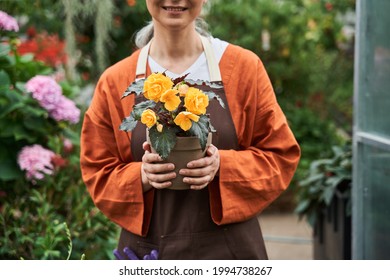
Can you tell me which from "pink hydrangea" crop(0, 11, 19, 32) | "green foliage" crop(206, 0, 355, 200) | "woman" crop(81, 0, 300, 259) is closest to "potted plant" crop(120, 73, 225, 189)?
"woman" crop(81, 0, 300, 259)

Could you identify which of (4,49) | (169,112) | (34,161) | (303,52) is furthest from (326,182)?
(303,52)

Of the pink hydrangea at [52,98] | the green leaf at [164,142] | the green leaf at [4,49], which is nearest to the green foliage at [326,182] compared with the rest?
the pink hydrangea at [52,98]

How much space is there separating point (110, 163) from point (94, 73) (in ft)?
14.0

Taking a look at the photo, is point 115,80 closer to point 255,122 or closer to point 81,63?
point 255,122

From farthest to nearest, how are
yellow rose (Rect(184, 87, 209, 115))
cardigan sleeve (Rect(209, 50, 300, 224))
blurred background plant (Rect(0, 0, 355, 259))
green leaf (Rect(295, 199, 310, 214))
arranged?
green leaf (Rect(295, 199, 310, 214)) → blurred background plant (Rect(0, 0, 355, 259)) → cardigan sleeve (Rect(209, 50, 300, 224)) → yellow rose (Rect(184, 87, 209, 115))

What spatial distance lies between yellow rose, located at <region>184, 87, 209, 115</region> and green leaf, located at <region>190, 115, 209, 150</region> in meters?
0.04

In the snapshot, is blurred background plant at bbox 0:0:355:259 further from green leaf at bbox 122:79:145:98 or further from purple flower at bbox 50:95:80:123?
green leaf at bbox 122:79:145:98

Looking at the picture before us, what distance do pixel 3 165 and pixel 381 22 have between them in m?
1.90

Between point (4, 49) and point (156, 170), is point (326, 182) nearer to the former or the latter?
point (4, 49)

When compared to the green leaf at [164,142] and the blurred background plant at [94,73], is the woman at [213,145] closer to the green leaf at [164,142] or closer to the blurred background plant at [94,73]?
the green leaf at [164,142]

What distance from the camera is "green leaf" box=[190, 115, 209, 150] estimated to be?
2078 mm

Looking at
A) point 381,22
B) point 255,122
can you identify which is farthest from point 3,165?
point 381,22

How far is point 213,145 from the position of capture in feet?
7.49

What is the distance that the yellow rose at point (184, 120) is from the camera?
205 centimetres
